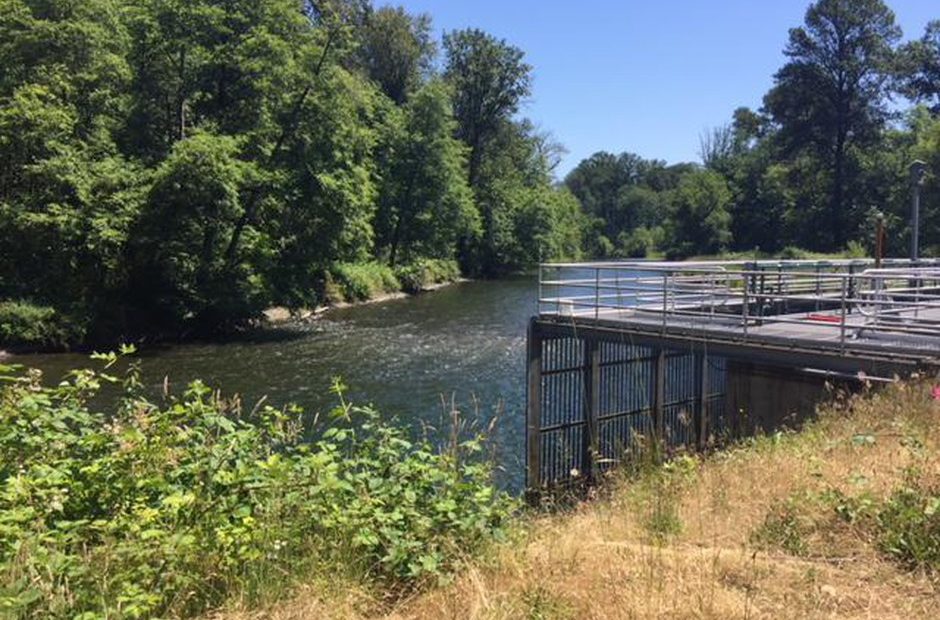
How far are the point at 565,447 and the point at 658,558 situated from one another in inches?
314

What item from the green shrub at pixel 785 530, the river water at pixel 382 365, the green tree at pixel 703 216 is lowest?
the river water at pixel 382 365

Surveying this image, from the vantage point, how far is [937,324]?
982 centimetres

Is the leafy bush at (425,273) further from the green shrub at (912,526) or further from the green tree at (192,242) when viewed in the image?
the green shrub at (912,526)

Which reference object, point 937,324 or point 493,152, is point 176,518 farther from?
point 493,152

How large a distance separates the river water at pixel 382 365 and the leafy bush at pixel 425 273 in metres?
12.0

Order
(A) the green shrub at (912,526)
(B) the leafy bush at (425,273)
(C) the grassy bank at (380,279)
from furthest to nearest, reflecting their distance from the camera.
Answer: (B) the leafy bush at (425,273) → (C) the grassy bank at (380,279) → (A) the green shrub at (912,526)

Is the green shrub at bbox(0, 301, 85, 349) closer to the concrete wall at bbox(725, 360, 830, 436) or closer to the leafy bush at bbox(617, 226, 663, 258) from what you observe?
the concrete wall at bbox(725, 360, 830, 436)

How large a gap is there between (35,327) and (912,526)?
1010 inches

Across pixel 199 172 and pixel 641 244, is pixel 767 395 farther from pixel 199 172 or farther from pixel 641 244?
pixel 641 244

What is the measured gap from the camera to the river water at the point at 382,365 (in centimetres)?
Answer: 1720

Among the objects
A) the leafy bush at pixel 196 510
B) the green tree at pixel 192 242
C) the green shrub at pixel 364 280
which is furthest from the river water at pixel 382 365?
the leafy bush at pixel 196 510

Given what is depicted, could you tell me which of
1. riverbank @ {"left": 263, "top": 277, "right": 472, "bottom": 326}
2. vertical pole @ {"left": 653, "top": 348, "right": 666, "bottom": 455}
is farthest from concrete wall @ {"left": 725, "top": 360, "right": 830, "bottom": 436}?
riverbank @ {"left": 263, "top": 277, "right": 472, "bottom": 326}

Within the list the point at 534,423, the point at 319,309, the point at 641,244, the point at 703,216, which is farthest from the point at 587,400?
the point at 641,244

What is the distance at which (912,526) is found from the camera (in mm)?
3943
